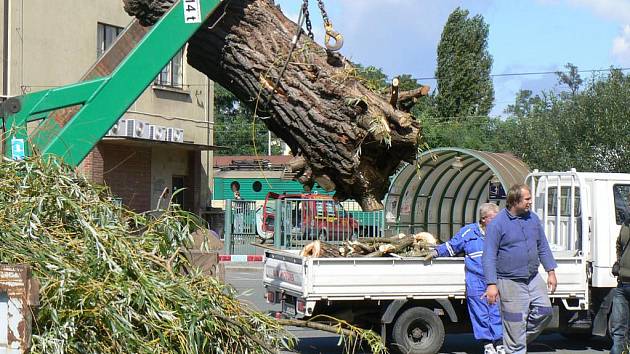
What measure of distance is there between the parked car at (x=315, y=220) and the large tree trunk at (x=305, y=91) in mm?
14037

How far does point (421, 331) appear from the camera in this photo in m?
11.1

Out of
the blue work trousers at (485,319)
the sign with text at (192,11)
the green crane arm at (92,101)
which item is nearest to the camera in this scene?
the green crane arm at (92,101)

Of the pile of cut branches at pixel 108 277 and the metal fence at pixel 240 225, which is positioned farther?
the metal fence at pixel 240 225

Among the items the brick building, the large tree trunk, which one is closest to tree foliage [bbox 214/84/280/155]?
the brick building

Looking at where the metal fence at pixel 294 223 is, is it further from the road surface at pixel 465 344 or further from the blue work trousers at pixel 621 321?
the blue work trousers at pixel 621 321

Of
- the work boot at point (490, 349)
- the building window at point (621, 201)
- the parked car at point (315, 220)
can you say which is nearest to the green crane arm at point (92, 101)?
the work boot at point (490, 349)

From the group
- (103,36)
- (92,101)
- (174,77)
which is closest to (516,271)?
(92,101)

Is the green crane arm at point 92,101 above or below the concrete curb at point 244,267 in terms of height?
above

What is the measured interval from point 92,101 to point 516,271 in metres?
3.83

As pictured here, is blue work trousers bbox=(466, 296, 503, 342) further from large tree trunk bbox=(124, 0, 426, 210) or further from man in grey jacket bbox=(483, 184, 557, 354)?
large tree trunk bbox=(124, 0, 426, 210)

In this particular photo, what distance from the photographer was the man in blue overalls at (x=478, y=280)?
32.0 ft

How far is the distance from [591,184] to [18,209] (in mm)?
8020

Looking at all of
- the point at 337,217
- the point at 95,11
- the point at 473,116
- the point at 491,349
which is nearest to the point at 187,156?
the point at 95,11

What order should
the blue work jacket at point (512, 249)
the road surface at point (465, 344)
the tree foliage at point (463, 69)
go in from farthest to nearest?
1. the tree foliage at point (463, 69)
2. the road surface at point (465, 344)
3. the blue work jacket at point (512, 249)
